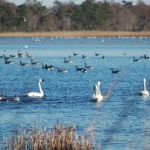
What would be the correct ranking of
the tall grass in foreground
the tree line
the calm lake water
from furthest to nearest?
the tree line → the calm lake water → the tall grass in foreground

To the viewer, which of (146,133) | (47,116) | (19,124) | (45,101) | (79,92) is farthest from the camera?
(79,92)

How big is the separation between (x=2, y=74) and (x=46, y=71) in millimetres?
3026

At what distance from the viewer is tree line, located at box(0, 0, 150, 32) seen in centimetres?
10762

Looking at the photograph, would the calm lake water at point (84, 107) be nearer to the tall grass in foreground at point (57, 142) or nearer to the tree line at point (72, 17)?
the tall grass in foreground at point (57, 142)

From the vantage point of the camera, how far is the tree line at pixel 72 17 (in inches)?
4237

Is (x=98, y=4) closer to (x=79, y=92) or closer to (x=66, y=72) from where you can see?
(x=66, y=72)

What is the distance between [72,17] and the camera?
113 metres

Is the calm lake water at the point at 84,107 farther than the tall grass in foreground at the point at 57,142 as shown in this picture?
Yes

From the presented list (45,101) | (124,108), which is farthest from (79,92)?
(124,108)

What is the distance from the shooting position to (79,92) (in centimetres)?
2997

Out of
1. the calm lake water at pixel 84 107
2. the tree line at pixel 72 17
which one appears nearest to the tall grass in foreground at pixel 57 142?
the calm lake water at pixel 84 107

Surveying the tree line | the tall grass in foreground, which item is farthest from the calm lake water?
the tree line

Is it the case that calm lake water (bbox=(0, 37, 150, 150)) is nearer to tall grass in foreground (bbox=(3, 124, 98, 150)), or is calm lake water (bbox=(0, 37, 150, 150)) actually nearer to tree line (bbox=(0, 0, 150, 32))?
tall grass in foreground (bbox=(3, 124, 98, 150))

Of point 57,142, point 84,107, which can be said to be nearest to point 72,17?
point 84,107
